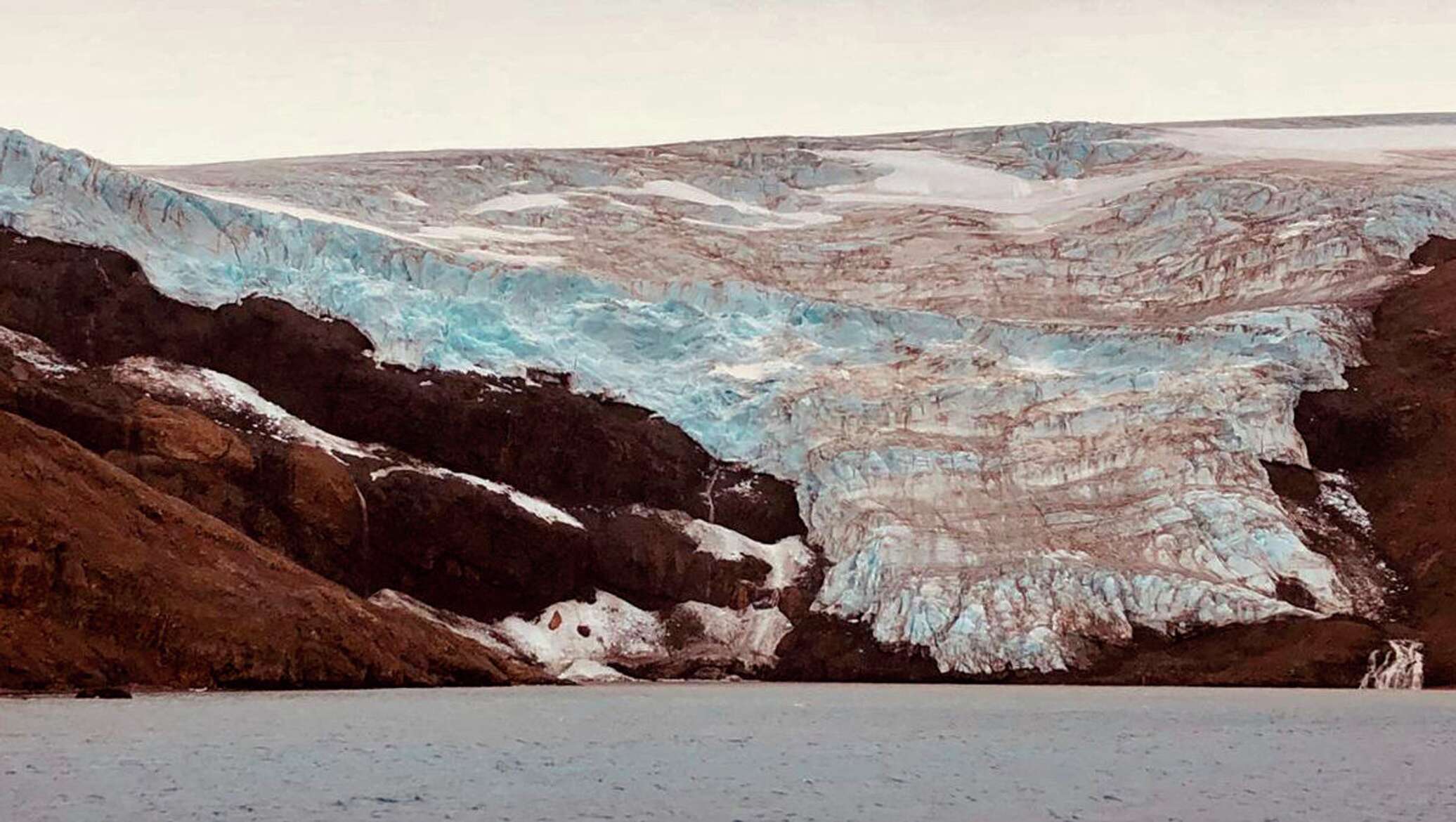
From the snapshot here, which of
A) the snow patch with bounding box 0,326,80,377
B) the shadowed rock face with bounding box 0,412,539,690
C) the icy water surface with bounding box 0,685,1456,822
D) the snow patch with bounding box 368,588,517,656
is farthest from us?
the snow patch with bounding box 0,326,80,377

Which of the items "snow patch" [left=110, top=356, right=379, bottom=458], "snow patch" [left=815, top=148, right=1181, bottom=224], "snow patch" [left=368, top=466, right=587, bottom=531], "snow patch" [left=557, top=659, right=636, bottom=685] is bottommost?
"snow patch" [left=557, top=659, right=636, bottom=685]

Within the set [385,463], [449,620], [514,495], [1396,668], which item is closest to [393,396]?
[385,463]

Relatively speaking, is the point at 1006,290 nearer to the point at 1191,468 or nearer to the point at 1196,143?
the point at 1191,468

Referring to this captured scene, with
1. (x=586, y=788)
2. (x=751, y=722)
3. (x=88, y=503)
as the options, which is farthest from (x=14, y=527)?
(x=586, y=788)

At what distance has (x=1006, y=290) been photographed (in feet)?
324

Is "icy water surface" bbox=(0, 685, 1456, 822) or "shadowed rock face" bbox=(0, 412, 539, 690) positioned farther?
"shadowed rock face" bbox=(0, 412, 539, 690)

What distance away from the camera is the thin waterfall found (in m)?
68.4

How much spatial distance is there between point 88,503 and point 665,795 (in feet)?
101

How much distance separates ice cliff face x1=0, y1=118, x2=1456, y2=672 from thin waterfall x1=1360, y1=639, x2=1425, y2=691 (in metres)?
3.29

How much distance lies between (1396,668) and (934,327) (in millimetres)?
29479

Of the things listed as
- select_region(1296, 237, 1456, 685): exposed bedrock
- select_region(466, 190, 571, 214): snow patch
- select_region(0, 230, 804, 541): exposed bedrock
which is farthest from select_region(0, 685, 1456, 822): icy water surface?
select_region(466, 190, 571, 214): snow patch

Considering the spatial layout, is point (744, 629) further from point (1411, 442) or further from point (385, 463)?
point (1411, 442)

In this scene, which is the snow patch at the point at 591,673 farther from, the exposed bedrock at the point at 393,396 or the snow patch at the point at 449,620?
the exposed bedrock at the point at 393,396

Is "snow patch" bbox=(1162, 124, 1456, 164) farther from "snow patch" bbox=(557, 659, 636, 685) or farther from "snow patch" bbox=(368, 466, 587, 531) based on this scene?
"snow patch" bbox=(557, 659, 636, 685)
